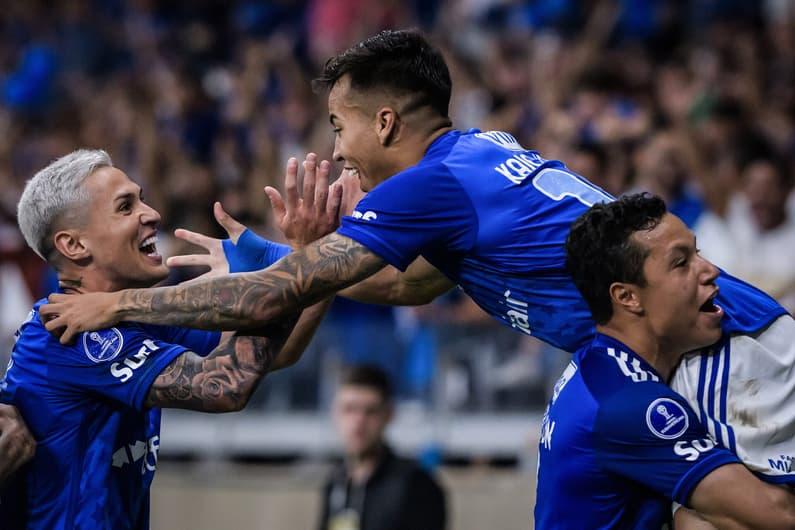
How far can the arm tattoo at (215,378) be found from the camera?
13.4 ft

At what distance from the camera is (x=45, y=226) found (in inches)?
172

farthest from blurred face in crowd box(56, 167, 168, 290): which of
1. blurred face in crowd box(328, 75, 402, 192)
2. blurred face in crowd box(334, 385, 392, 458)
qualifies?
blurred face in crowd box(334, 385, 392, 458)

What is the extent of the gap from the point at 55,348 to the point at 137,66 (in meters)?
10.9

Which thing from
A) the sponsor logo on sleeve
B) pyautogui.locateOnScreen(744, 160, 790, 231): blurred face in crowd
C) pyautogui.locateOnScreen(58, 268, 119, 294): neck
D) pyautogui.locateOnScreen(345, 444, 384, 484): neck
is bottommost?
pyautogui.locateOnScreen(345, 444, 384, 484): neck

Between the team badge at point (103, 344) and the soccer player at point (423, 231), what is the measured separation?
34 mm

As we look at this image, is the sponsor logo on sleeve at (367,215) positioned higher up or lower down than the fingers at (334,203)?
lower down

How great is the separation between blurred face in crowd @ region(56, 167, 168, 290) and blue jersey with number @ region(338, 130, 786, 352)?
724 mm

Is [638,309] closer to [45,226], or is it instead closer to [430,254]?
[430,254]

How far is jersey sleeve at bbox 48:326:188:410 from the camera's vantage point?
4.08m

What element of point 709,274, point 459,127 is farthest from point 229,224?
point 459,127

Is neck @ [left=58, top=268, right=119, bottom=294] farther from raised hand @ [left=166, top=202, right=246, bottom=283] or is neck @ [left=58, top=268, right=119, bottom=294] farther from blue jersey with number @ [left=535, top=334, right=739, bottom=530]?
blue jersey with number @ [left=535, top=334, right=739, bottom=530]

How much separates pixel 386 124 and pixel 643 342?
3.64 ft

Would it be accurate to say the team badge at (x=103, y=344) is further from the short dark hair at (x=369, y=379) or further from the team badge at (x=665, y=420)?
the short dark hair at (x=369, y=379)

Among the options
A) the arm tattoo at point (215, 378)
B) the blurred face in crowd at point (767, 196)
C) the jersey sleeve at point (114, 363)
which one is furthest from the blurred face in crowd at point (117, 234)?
the blurred face in crowd at point (767, 196)
